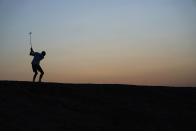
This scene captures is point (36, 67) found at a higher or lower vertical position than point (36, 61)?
lower

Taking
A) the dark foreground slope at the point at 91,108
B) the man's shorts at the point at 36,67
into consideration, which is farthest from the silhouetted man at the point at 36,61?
the dark foreground slope at the point at 91,108

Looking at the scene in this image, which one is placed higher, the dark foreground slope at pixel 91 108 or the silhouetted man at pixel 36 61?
the silhouetted man at pixel 36 61

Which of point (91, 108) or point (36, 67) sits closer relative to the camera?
point (91, 108)

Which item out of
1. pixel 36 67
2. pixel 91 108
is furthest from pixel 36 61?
pixel 91 108

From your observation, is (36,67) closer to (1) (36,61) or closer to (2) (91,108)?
(1) (36,61)

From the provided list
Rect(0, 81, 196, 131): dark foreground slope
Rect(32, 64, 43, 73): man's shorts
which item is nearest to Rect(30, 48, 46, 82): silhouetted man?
Rect(32, 64, 43, 73): man's shorts

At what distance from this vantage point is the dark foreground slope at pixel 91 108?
11500 millimetres

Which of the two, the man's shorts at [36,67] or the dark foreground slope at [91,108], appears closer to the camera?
the dark foreground slope at [91,108]

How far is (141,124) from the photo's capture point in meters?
12.8

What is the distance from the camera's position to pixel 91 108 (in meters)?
13.4

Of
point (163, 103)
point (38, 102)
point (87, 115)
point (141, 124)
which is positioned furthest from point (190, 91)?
point (38, 102)

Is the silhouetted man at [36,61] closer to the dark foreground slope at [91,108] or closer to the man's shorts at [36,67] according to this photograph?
the man's shorts at [36,67]

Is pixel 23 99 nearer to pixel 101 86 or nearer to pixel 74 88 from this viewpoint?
pixel 74 88

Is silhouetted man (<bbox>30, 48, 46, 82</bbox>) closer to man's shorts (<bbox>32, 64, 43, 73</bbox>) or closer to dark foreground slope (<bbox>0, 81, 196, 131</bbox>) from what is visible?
man's shorts (<bbox>32, 64, 43, 73</bbox>)
